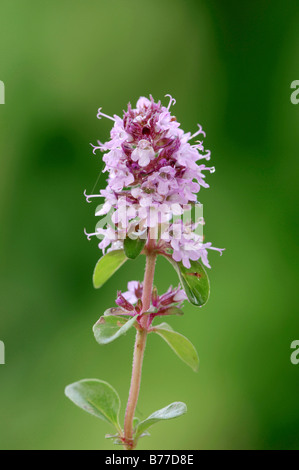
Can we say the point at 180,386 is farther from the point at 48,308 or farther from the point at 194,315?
the point at 48,308

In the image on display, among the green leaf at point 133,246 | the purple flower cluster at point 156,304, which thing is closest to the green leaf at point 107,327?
the purple flower cluster at point 156,304

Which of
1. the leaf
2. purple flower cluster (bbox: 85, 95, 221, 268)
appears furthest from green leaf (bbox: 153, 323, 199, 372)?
purple flower cluster (bbox: 85, 95, 221, 268)

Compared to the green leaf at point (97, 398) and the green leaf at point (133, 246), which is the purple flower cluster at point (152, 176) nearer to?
the green leaf at point (133, 246)

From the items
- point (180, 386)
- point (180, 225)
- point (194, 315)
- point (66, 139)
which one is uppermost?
point (66, 139)

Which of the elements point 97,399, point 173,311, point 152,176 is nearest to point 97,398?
point 97,399

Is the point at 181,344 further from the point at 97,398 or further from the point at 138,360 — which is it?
the point at 97,398

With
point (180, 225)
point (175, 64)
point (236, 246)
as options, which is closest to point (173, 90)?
point (175, 64)
